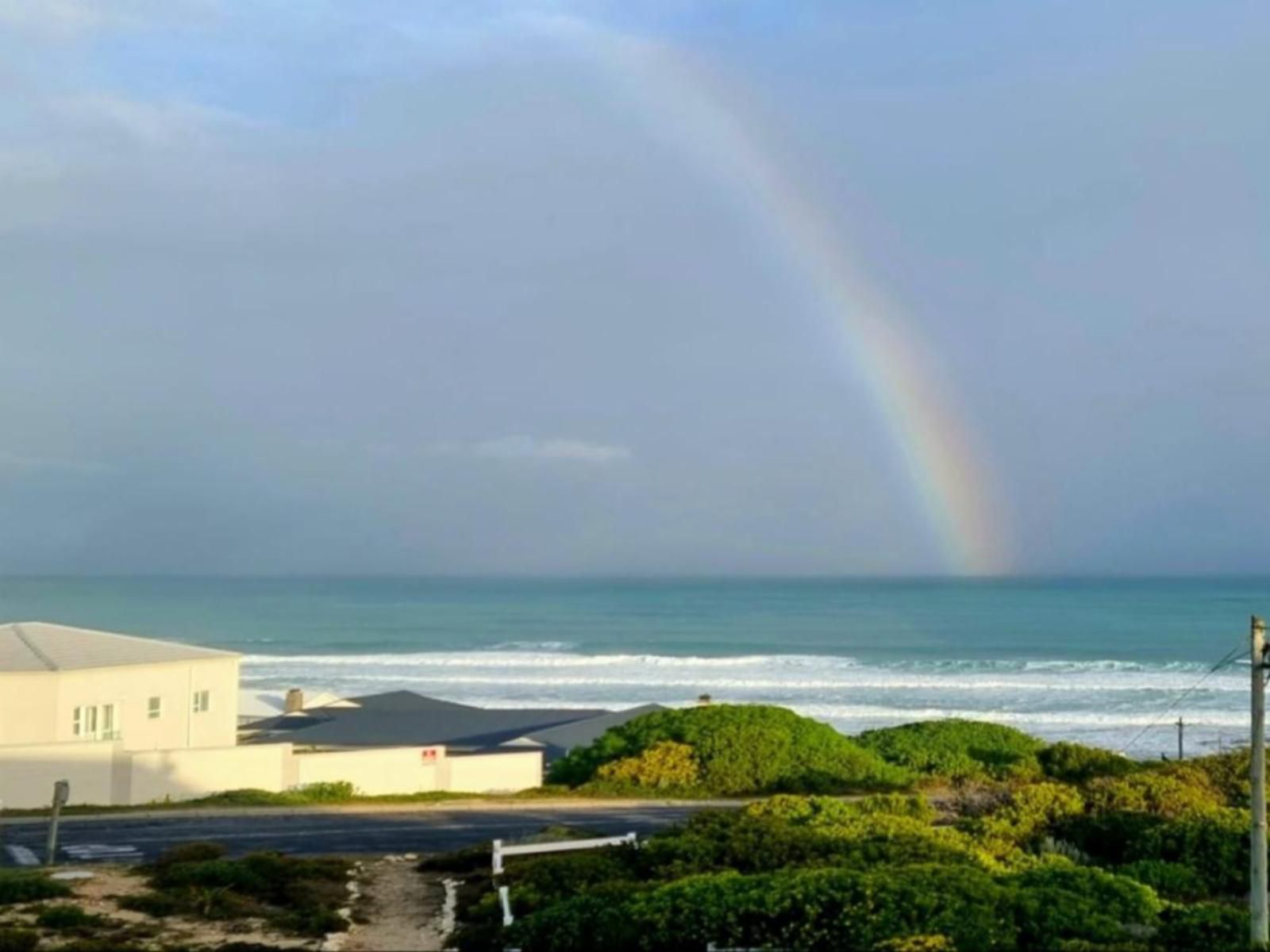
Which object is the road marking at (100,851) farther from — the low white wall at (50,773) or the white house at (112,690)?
the white house at (112,690)

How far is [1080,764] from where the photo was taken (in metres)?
25.1

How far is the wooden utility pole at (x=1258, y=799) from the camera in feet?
34.9

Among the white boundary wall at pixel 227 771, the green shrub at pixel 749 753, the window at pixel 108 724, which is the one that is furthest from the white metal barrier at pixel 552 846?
the window at pixel 108 724

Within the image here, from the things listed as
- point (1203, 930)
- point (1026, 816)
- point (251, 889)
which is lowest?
point (251, 889)

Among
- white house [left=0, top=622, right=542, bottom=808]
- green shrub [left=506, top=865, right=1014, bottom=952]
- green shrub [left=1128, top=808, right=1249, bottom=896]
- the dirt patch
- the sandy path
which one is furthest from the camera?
white house [left=0, top=622, right=542, bottom=808]

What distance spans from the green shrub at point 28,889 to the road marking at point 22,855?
429 centimetres

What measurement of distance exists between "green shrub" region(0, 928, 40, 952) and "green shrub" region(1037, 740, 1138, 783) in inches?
665

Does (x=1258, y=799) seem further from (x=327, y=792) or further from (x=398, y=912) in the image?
(x=327, y=792)

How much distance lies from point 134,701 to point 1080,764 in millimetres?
20314

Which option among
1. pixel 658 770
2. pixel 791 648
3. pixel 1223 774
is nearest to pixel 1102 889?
pixel 1223 774

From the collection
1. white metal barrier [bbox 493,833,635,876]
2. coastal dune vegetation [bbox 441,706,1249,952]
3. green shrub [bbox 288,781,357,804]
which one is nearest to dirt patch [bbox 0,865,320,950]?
coastal dune vegetation [bbox 441,706,1249,952]

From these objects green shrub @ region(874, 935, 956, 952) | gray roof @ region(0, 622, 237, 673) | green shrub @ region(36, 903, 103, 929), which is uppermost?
gray roof @ region(0, 622, 237, 673)

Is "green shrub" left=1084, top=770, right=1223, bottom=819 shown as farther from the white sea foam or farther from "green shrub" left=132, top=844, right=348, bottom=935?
the white sea foam

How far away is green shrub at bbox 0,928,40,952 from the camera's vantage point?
1155 centimetres
